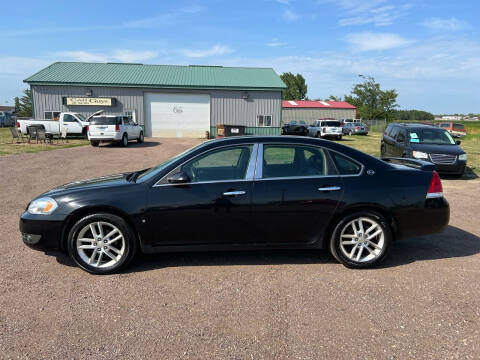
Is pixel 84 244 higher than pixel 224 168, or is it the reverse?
pixel 224 168

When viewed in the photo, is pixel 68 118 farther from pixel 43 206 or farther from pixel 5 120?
pixel 5 120

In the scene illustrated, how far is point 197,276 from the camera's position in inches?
153

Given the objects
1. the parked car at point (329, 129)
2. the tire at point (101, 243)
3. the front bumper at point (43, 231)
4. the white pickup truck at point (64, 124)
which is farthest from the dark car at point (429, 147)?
the white pickup truck at point (64, 124)

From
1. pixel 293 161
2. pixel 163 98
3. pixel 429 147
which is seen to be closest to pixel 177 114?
pixel 163 98

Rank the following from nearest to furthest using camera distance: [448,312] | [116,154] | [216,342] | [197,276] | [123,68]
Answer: [216,342] < [448,312] < [197,276] < [116,154] < [123,68]

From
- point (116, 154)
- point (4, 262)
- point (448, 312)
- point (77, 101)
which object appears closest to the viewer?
point (448, 312)

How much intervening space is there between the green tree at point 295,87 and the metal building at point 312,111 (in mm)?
33280

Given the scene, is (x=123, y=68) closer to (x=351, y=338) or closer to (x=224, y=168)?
(x=224, y=168)

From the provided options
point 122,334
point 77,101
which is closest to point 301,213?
point 122,334

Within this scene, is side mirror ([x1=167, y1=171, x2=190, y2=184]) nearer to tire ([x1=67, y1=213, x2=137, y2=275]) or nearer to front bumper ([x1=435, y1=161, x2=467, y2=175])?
tire ([x1=67, y1=213, x2=137, y2=275])

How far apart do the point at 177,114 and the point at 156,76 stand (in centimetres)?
423

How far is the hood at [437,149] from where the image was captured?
34.8ft

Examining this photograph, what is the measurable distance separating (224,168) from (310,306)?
184 cm

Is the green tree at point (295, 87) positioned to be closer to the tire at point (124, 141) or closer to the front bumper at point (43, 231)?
the tire at point (124, 141)
